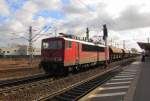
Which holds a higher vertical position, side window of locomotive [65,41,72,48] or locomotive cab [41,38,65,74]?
side window of locomotive [65,41,72,48]

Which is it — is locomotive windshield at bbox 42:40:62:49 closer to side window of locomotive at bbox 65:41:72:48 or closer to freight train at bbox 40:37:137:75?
freight train at bbox 40:37:137:75

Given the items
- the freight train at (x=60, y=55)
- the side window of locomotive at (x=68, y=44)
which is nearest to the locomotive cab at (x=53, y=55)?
the freight train at (x=60, y=55)

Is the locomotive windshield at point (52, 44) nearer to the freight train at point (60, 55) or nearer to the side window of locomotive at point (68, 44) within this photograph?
the freight train at point (60, 55)

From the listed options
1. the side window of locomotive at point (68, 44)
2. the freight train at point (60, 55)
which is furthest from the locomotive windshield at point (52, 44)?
the side window of locomotive at point (68, 44)

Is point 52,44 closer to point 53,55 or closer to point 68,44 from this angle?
point 53,55

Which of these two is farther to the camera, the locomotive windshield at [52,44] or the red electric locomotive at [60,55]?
the locomotive windshield at [52,44]

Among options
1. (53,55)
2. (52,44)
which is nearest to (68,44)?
(52,44)

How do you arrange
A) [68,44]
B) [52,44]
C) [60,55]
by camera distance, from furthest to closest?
[52,44] → [68,44] → [60,55]

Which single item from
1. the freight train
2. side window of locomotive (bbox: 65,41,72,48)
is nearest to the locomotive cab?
the freight train

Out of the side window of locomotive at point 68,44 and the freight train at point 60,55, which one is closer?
the freight train at point 60,55

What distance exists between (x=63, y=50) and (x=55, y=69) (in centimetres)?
162

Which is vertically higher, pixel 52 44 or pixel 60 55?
pixel 52 44

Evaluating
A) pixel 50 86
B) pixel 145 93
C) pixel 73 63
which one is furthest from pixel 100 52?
pixel 145 93

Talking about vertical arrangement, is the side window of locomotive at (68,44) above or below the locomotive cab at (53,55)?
above
